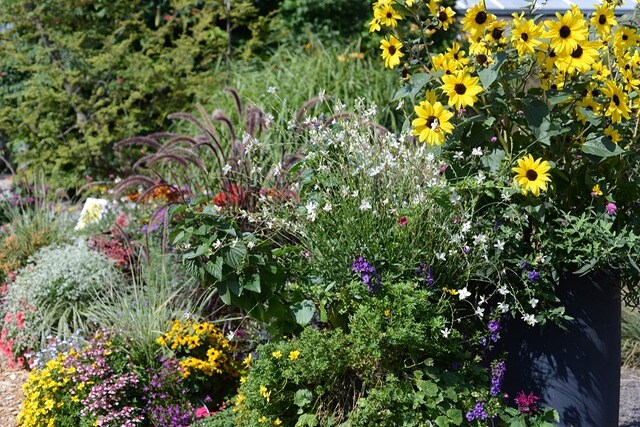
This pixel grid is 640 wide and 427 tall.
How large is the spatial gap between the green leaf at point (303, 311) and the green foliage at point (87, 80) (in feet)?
15.8

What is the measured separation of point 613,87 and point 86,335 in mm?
3156

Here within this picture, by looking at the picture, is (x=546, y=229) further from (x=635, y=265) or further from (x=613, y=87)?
(x=613, y=87)

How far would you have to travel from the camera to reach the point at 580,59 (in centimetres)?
315

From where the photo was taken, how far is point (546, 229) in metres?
3.31

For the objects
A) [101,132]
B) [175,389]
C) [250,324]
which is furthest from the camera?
[101,132]

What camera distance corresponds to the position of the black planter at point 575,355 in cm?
332

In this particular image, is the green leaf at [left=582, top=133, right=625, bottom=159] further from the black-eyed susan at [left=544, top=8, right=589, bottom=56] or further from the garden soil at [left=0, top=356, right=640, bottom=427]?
the garden soil at [left=0, top=356, right=640, bottom=427]

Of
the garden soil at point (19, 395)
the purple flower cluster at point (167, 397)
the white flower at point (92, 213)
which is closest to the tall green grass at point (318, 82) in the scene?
the white flower at point (92, 213)

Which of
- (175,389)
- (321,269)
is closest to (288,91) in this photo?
(175,389)

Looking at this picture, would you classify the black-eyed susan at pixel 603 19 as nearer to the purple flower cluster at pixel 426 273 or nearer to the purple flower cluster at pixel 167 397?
the purple flower cluster at pixel 426 273

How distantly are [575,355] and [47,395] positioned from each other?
2.34m

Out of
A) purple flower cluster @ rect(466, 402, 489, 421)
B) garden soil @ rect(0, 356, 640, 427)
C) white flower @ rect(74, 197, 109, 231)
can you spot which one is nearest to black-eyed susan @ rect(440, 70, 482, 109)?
purple flower cluster @ rect(466, 402, 489, 421)

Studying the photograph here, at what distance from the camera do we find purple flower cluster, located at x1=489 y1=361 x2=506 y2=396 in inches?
130

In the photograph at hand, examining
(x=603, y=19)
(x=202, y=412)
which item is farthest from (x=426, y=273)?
(x=202, y=412)
